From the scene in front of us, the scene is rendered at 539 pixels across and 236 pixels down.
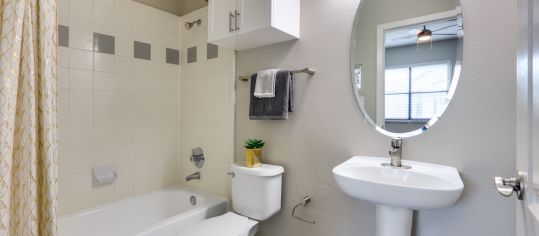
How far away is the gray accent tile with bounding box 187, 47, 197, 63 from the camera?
2248 mm

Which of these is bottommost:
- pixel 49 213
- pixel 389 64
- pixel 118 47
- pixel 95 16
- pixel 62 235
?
pixel 62 235

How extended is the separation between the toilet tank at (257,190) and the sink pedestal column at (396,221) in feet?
2.17

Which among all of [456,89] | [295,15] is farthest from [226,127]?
[456,89]

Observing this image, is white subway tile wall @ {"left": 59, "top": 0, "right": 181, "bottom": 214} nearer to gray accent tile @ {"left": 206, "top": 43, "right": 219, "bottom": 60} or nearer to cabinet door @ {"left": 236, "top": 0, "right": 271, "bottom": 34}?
gray accent tile @ {"left": 206, "top": 43, "right": 219, "bottom": 60}

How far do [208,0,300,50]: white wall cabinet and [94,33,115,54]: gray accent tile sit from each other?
0.83 metres

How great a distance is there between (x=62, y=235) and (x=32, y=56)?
1210 mm

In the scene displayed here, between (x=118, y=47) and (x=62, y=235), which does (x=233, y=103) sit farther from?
(x=62, y=235)

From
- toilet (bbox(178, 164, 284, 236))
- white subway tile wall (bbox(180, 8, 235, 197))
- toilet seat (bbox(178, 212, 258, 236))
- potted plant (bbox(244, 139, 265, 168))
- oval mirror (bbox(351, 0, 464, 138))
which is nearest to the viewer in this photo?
oval mirror (bbox(351, 0, 464, 138))

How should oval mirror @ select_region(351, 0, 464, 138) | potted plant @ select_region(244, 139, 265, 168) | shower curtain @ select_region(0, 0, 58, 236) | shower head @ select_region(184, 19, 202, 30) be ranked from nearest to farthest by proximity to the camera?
shower curtain @ select_region(0, 0, 58, 236), oval mirror @ select_region(351, 0, 464, 138), potted plant @ select_region(244, 139, 265, 168), shower head @ select_region(184, 19, 202, 30)

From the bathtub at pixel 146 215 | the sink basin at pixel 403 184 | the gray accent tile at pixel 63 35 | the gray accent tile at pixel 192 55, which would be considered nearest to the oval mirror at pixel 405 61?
the sink basin at pixel 403 184

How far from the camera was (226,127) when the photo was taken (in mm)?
2023

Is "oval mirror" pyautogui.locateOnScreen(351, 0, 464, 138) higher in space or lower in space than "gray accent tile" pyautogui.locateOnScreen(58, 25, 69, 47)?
lower

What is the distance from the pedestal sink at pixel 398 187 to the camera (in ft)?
3.16

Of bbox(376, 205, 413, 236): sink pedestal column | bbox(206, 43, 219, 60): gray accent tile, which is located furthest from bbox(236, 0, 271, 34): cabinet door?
bbox(376, 205, 413, 236): sink pedestal column
